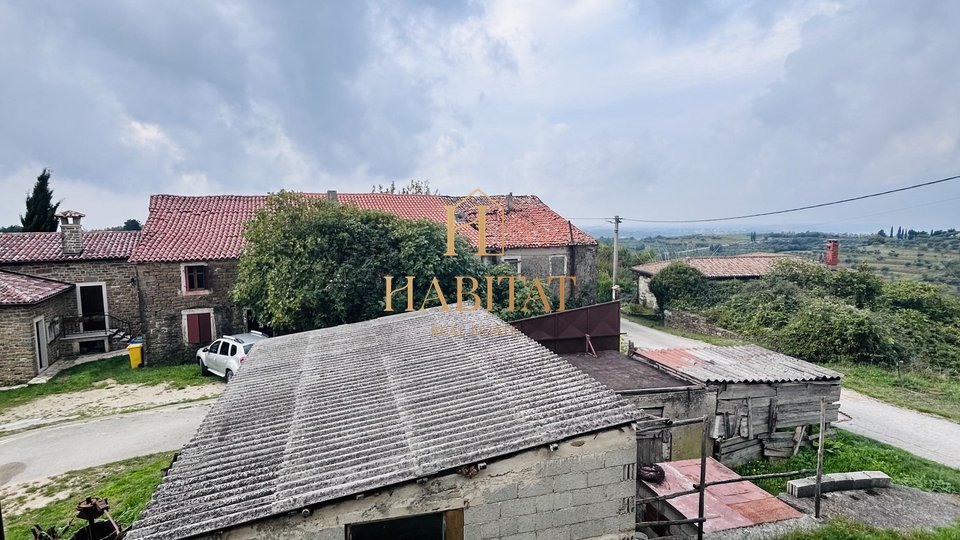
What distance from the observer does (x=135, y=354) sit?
63.0 ft

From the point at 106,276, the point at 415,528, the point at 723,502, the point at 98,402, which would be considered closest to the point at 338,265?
the point at 98,402

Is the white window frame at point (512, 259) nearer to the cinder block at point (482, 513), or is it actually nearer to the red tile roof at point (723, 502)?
the red tile roof at point (723, 502)

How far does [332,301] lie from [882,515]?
49.1ft

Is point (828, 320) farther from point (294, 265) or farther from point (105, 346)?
point (105, 346)

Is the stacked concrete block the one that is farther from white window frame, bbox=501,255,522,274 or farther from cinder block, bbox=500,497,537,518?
white window frame, bbox=501,255,522,274

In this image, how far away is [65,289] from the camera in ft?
65.3

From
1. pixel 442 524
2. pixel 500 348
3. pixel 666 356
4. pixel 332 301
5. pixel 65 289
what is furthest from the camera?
pixel 65 289

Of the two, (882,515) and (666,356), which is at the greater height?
(666,356)

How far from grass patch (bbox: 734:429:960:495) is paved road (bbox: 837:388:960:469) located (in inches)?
27.6

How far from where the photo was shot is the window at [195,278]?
2025 cm

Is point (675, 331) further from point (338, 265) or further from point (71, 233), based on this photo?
point (71, 233)

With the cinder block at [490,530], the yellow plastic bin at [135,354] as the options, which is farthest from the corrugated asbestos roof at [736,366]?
the yellow plastic bin at [135,354]

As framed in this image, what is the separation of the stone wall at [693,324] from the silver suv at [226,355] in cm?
→ 2054

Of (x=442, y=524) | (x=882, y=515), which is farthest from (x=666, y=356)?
(x=442, y=524)
